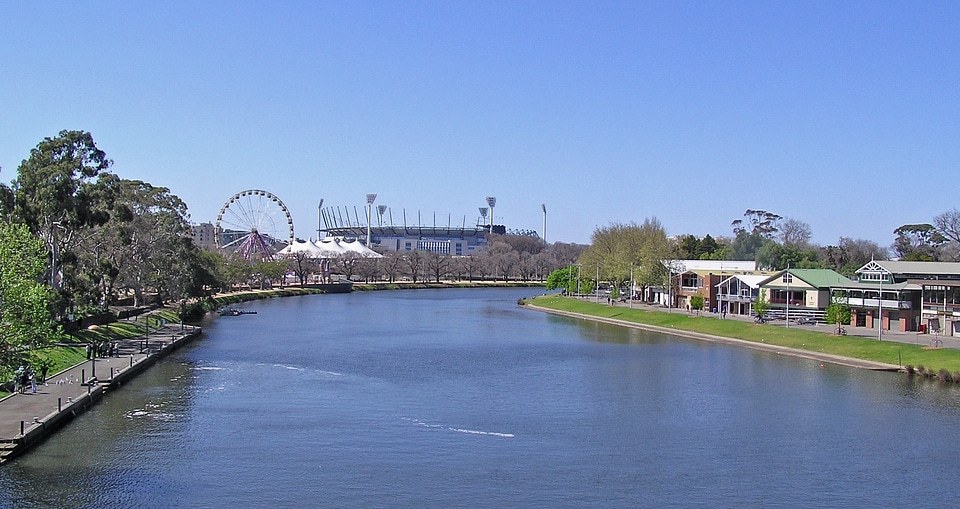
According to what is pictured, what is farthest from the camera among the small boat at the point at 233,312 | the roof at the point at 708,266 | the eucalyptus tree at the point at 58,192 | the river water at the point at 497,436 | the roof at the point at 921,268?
the roof at the point at 708,266

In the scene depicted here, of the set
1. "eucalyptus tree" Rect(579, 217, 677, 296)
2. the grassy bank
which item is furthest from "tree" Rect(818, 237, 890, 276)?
the grassy bank

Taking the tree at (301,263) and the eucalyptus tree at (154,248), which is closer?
the eucalyptus tree at (154,248)

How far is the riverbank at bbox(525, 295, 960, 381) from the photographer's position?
40.3m

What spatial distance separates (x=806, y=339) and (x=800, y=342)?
693mm

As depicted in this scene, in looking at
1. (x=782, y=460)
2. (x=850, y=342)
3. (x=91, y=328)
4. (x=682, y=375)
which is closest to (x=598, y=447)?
(x=782, y=460)

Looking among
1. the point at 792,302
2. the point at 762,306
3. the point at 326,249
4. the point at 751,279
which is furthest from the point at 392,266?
the point at 762,306

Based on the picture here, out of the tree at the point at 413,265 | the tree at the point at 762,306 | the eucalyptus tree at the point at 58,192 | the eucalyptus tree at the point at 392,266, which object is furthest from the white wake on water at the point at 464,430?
the tree at the point at 413,265

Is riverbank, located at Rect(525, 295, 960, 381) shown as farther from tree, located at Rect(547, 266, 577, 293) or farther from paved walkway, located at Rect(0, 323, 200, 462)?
paved walkway, located at Rect(0, 323, 200, 462)

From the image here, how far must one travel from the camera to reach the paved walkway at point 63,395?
2364 cm

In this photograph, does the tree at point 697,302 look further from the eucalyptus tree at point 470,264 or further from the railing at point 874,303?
the eucalyptus tree at point 470,264

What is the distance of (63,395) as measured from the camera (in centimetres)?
2883

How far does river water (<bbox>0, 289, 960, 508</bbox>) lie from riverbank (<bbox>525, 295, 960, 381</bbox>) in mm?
2028

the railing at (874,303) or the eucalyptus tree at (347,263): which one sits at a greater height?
the eucalyptus tree at (347,263)

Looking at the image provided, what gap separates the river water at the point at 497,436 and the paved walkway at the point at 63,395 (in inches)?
22.3
